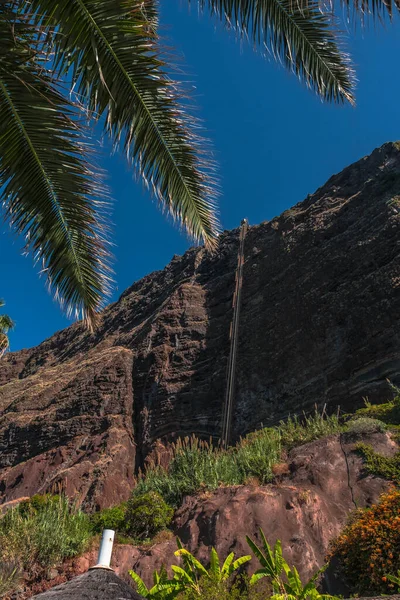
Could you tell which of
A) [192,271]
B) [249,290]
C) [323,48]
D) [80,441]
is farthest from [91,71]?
[192,271]

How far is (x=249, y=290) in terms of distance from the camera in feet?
120

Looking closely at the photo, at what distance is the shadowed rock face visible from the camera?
966 inches

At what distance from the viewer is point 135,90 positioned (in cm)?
422

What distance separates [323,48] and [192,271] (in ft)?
131

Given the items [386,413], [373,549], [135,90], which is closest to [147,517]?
[373,549]

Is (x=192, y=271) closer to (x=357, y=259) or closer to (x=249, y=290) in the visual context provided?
(x=249, y=290)

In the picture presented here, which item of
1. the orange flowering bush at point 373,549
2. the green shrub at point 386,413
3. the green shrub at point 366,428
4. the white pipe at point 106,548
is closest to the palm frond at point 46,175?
the white pipe at point 106,548

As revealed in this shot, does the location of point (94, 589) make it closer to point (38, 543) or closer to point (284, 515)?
point (284, 515)

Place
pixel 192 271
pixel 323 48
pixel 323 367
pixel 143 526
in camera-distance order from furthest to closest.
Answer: pixel 192 271, pixel 323 367, pixel 143 526, pixel 323 48

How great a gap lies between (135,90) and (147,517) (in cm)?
833

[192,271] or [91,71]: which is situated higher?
[192,271]

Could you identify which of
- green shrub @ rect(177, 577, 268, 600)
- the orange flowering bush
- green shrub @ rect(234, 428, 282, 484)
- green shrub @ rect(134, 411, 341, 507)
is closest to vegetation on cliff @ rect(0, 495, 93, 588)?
green shrub @ rect(134, 411, 341, 507)

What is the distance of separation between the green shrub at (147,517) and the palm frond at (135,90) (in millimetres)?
6685

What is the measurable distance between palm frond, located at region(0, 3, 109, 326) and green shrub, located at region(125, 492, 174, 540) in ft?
19.6
